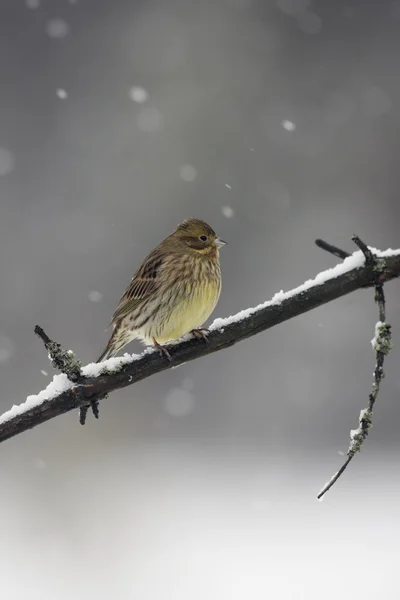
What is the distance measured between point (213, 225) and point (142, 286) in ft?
30.5

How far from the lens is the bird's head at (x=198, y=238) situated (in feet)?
16.7

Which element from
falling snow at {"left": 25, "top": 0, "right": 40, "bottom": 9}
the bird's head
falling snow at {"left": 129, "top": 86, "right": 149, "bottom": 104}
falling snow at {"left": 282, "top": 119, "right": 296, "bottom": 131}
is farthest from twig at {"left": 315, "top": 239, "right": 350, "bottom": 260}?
falling snow at {"left": 25, "top": 0, "right": 40, "bottom": 9}

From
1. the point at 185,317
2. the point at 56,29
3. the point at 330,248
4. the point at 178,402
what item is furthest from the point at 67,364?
the point at 56,29

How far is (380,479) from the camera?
11539mm

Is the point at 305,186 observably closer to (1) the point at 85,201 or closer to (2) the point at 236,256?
(2) the point at 236,256

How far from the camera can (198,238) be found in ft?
16.8

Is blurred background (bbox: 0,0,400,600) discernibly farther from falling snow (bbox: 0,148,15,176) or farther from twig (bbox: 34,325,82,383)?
twig (bbox: 34,325,82,383)

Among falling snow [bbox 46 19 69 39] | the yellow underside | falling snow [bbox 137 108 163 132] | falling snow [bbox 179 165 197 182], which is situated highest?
falling snow [bbox 46 19 69 39]

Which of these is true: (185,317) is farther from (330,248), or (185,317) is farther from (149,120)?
(149,120)

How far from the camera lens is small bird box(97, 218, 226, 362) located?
4.82 metres

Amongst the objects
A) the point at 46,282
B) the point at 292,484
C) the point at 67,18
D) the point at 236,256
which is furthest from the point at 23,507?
the point at 67,18

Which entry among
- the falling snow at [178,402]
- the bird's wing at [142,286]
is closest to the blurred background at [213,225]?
the falling snow at [178,402]

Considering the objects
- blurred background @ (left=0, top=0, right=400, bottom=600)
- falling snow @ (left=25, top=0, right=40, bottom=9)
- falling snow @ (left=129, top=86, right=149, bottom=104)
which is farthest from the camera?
falling snow @ (left=25, top=0, right=40, bottom=9)

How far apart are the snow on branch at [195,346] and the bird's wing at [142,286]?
1.90 metres
